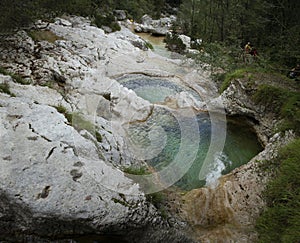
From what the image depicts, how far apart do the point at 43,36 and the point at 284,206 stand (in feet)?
37.2

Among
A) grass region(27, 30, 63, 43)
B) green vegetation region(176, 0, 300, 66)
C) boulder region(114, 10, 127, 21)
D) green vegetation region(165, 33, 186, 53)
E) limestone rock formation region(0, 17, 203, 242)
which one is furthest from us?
boulder region(114, 10, 127, 21)

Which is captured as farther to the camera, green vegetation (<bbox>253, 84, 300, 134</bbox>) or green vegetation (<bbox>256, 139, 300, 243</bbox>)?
green vegetation (<bbox>253, 84, 300, 134</bbox>)

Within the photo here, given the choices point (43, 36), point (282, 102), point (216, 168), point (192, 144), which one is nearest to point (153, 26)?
point (43, 36)

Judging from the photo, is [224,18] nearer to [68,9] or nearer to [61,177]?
[68,9]

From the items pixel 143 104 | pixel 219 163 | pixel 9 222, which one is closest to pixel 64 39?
pixel 143 104

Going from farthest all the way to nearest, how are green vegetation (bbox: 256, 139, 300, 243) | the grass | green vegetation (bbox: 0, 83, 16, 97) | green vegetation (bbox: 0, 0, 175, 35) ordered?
the grass, green vegetation (bbox: 0, 0, 175, 35), green vegetation (bbox: 0, 83, 16, 97), green vegetation (bbox: 256, 139, 300, 243)

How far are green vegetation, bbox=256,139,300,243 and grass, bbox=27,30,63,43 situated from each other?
34.2 ft

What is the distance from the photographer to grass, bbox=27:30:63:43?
36.1 ft

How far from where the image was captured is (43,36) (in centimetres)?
1155

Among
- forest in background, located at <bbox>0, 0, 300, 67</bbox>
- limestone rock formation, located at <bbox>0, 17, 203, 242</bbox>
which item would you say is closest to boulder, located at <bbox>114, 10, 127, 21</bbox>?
forest in background, located at <bbox>0, 0, 300, 67</bbox>

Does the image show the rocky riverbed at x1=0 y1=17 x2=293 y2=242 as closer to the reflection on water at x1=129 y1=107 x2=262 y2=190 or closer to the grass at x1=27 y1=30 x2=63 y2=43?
the reflection on water at x1=129 y1=107 x2=262 y2=190

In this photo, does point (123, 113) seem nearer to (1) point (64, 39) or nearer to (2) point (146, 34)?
(1) point (64, 39)

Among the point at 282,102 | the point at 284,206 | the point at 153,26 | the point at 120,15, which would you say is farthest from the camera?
the point at 153,26

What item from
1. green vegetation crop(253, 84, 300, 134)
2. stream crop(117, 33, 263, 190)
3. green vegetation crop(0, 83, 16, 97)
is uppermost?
green vegetation crop(253, 84, 300, 134)
